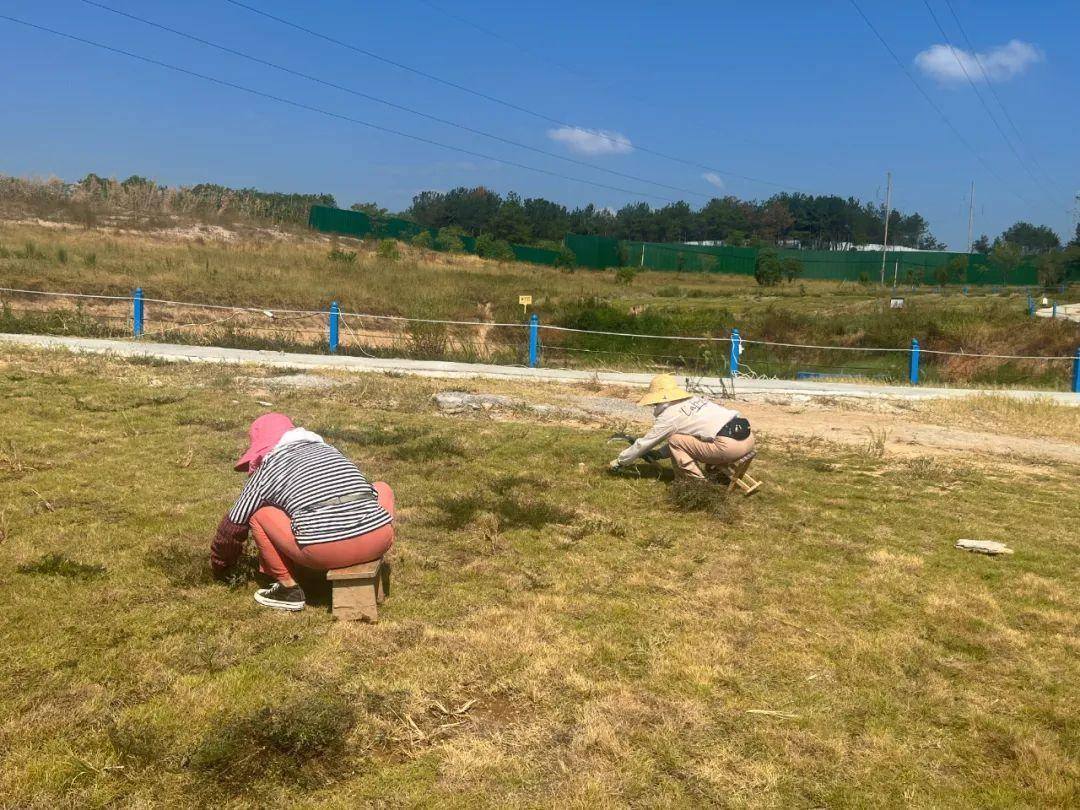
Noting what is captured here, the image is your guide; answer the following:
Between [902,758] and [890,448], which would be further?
[890,448]

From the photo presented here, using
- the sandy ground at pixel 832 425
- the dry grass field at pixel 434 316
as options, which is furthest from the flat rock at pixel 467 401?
the dry grass field at pixel 434 316

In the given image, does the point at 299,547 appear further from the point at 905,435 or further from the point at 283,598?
the point at 905,435

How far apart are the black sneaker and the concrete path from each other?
1095cm

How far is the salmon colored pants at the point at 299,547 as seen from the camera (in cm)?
438

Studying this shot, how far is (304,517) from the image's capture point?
4359mm

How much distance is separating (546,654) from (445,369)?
13231mm

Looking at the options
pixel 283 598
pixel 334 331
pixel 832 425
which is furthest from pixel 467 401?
pixel 334 331

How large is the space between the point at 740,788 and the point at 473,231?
9026cm

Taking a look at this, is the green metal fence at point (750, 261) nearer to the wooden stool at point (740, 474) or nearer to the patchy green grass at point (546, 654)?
the wooden stool at point (740, 474)

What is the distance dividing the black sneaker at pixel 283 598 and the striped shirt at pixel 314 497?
0.36 meters

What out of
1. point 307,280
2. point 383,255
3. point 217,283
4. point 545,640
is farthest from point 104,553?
point 383,255

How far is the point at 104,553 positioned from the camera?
5.23 meters

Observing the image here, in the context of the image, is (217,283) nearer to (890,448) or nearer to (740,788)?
(890,448)

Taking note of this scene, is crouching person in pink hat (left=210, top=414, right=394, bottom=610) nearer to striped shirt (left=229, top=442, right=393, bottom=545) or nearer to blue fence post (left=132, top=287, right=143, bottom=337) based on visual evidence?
striped shirt (left=229, top=442, right=393, bottom=545)
